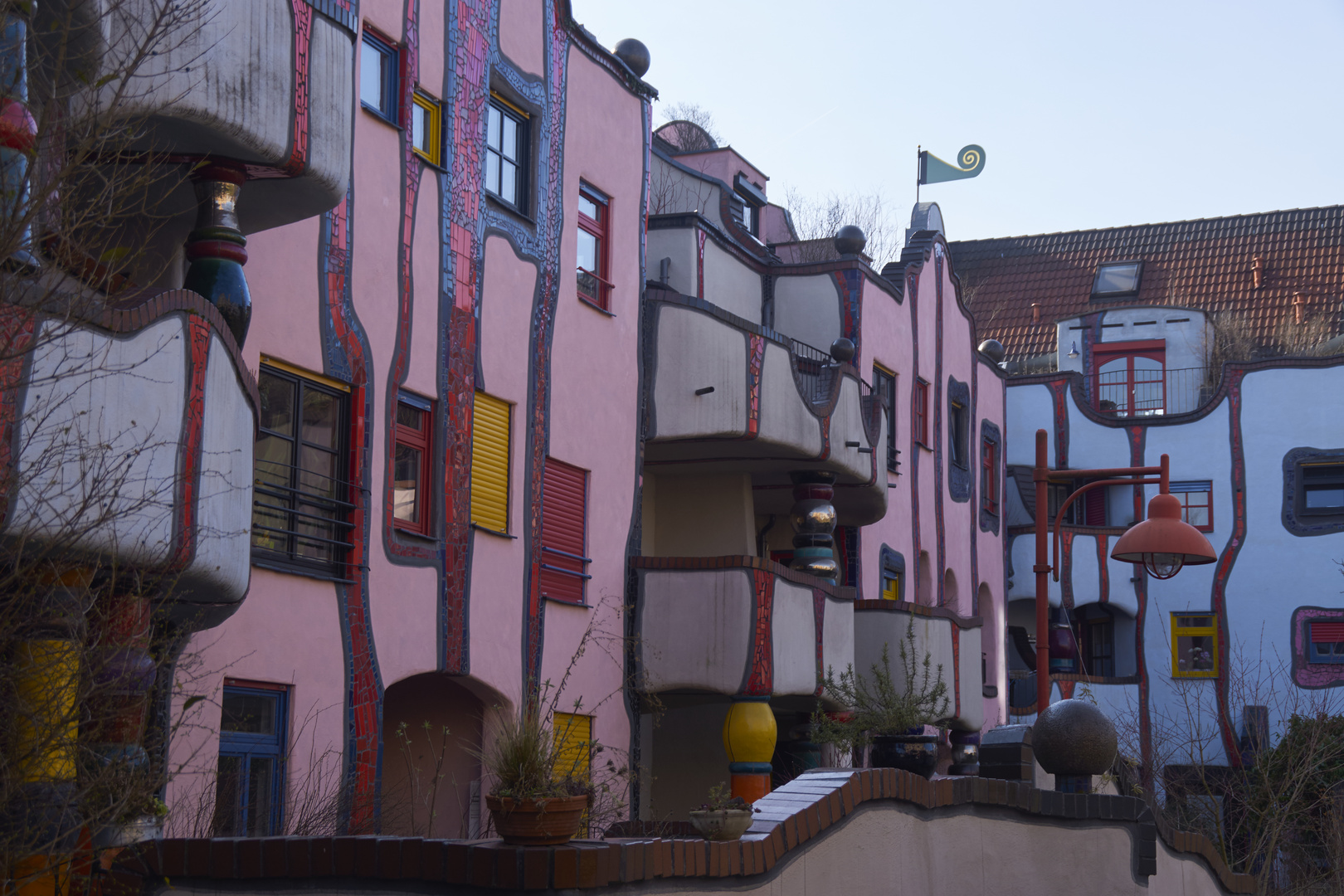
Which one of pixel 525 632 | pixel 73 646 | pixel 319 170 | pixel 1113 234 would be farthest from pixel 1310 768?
pixel 1113 234

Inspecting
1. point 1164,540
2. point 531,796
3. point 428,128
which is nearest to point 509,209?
point 428,128

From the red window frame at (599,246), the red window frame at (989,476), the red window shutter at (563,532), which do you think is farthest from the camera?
the red window frame at (989,476)

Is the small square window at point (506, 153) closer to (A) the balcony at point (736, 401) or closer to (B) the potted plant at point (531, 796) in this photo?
(A) the balcony at point (736, 401)

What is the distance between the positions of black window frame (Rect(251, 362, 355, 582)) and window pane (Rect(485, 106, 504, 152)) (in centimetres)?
329

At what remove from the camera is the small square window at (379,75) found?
1311cm

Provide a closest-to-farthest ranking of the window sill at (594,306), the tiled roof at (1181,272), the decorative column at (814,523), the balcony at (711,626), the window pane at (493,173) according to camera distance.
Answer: the window pane at (493,173) → the window sill at (594,306) → the balcony at (711,626) → the decorative column at (814,523) → the tiled roof at (1181,272)

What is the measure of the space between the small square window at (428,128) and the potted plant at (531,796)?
7439 mm

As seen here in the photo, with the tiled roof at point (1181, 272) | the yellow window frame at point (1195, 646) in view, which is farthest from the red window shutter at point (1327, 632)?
the tiled roof at point (1181, 272)

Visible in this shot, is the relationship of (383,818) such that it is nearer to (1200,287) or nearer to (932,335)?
(932,335)

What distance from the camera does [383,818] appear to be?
11.9 metres

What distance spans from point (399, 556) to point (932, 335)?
14972 millimetres

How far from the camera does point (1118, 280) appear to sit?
43812mm

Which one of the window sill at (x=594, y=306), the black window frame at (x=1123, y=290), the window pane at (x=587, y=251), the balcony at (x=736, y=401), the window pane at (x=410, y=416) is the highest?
the black window frame at (x=1123, y=290)

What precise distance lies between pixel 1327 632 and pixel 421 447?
2467 cm
